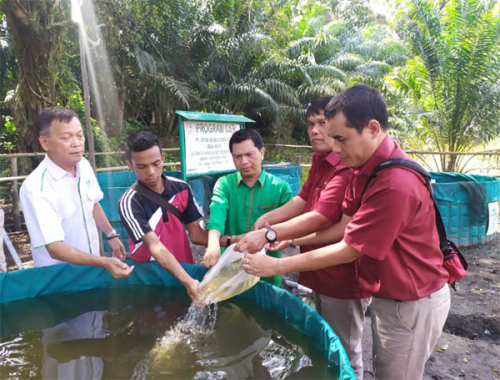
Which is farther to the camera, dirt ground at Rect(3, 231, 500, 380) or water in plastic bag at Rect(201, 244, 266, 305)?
dirt ground at Rect(3, 231, 500, 380)

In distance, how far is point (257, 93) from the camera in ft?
41.7

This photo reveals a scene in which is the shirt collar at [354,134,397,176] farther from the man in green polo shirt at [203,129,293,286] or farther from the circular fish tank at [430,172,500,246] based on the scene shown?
Answer: the circular fish tank at [430,172,500,246]

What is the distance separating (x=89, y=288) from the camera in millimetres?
2189

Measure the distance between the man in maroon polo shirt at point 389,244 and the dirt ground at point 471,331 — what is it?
116 cm

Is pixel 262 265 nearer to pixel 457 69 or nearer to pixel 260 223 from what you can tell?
pixel 260 223

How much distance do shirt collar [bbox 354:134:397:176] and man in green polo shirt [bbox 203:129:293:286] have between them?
39.0 inches

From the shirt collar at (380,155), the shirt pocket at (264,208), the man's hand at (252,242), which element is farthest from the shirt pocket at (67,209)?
the shirt collar at (380,155)

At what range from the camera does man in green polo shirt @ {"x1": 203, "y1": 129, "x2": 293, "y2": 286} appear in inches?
91.2

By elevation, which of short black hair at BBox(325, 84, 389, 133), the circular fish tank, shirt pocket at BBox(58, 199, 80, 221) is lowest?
the circular fish tank

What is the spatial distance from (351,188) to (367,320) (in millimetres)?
2122

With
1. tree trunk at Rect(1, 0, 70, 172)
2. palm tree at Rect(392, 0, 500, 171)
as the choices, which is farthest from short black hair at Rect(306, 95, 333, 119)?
palm tree at Rect(392, 0, 500, 171)

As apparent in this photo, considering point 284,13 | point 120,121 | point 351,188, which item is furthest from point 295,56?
point 351,188

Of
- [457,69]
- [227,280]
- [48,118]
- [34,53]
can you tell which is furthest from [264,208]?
[457,69]

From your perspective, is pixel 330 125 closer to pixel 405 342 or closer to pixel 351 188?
pixel 351 188
